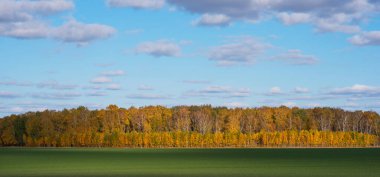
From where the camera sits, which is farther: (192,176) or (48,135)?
(48,135)

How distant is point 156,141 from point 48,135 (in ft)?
116

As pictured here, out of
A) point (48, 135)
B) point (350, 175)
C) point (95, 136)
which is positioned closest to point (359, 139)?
point (95, 136)

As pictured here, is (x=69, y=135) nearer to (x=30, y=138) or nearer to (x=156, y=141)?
(x=30, y=138)

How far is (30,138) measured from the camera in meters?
198

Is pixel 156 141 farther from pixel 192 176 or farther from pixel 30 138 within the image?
pixel 192 176

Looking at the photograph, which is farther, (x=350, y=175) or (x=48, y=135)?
(x=48, y=135)

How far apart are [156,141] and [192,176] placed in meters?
152

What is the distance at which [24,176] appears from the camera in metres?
49.9

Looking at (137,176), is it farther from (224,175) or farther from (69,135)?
(69,135)

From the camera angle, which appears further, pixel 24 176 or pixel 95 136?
pixel 95 136

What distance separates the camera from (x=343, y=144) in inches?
7805

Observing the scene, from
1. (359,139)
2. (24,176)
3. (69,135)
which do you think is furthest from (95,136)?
(24,176)

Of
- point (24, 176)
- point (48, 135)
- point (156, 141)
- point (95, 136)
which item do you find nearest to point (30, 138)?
point (48, 135)

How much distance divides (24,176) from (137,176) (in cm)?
945
